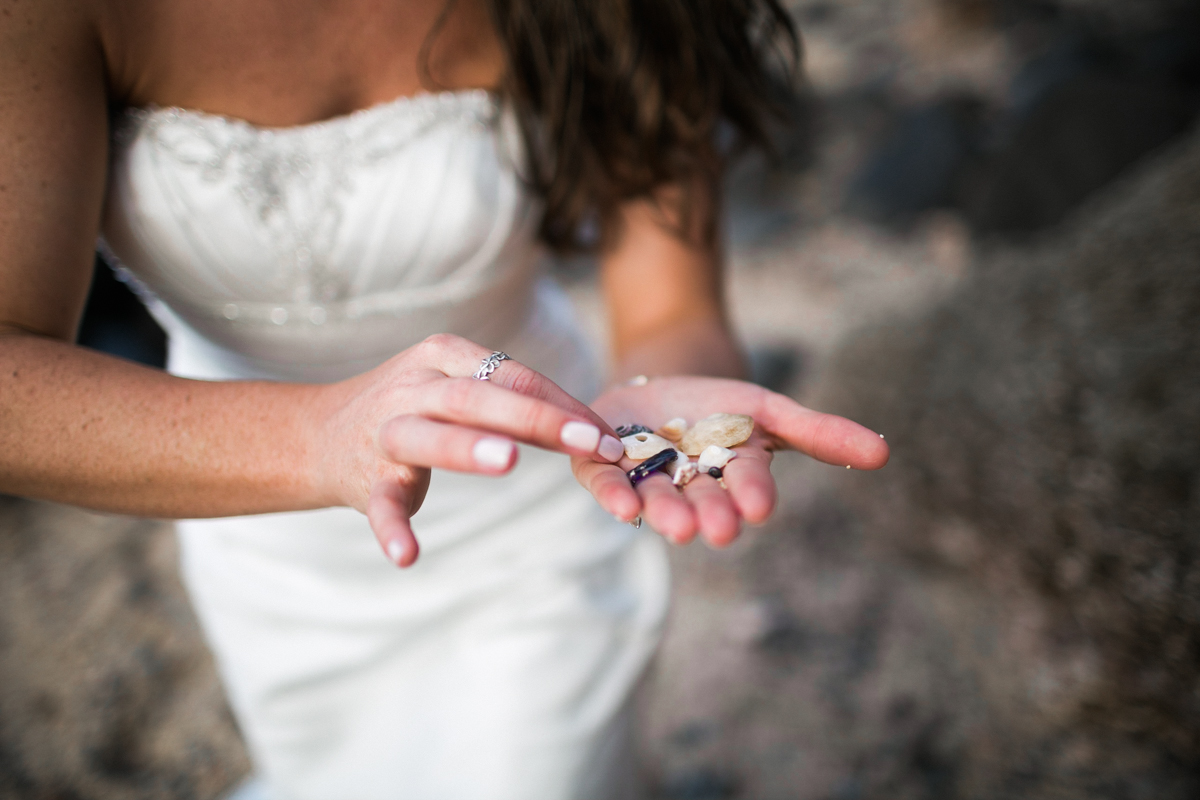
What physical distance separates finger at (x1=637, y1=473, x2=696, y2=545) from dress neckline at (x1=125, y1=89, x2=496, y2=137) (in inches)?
33.7

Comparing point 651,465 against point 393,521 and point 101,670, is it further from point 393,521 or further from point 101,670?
point 101,670

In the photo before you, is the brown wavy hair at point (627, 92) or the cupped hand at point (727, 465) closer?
the cupped hand at point (727, 465)

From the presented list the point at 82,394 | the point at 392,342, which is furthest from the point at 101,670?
the point at 82,394

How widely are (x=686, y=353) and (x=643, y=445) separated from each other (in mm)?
628

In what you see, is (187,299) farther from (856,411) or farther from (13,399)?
(856,411)

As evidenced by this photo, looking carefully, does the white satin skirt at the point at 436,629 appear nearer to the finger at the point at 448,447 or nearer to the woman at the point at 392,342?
the woman at the point at 392,342

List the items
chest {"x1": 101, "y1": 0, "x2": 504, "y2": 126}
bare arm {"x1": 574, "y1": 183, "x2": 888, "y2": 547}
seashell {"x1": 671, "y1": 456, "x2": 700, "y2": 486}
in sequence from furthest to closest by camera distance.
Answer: chest {"x1": 101, "y1": 0, "x2": 504, "y2": 126} → seashell {"x1": 671, "y1": 456, "x2": 700, "y2": 486} → bare arm {"x1": 574, "y1": 183, "x2": 888, "y2": 547}

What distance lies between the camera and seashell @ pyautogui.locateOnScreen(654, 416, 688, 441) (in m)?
0.92

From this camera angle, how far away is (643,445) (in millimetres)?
820

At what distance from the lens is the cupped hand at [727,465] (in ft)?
A: 2.14

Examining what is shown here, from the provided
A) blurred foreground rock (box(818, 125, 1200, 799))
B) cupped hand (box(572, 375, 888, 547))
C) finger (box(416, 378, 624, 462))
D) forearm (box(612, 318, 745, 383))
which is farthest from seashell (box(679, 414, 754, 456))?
blurred foreground rock (box(818, 125, 1200, 799))

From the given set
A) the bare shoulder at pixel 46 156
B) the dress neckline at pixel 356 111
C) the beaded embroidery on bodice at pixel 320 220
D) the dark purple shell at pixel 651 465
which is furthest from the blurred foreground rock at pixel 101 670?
the dark purple shell at pixel 651 465

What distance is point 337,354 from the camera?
1.33 meters

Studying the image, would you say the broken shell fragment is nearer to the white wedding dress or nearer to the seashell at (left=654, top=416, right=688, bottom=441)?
the seashell at (left=654, top=416, right=688, bottom=441)
